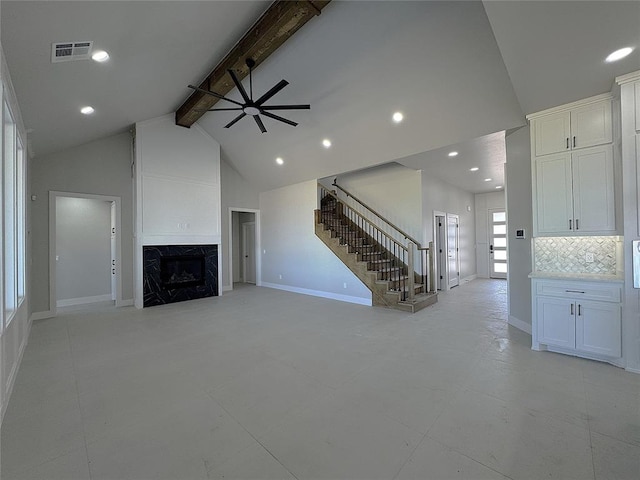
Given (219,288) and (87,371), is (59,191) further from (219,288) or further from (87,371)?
(87,371)

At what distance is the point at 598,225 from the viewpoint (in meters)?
3.11

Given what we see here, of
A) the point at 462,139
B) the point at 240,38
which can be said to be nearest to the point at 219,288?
the point at 240,38

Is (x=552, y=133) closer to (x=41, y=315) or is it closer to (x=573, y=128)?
(x=573, y=128)

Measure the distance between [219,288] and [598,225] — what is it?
7.26 meters

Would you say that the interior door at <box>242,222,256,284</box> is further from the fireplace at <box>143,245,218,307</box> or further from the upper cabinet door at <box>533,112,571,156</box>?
the upper cabinet door at <box>533,112,571,156</box>

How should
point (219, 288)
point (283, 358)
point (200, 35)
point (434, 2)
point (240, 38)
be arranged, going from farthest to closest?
point (219, 288) → point (240, 38) → point (200, 35) → point (283, 358) → point (434, 2)

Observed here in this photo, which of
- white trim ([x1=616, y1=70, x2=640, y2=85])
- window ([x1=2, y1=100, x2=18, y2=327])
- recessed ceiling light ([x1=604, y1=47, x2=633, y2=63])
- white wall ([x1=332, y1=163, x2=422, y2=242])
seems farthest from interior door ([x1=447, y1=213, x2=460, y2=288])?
window ([x1=2, y1=100, x2=18, y2=327])

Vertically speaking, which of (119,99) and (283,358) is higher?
(119,99)

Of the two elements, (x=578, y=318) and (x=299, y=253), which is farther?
(x=299, y=253)

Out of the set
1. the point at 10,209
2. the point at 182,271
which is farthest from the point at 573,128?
the point at 182,271

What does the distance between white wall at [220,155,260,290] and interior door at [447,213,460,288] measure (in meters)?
5.99

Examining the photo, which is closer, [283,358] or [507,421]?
[507,421]

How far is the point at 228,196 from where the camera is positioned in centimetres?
823

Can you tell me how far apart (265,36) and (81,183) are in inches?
201
